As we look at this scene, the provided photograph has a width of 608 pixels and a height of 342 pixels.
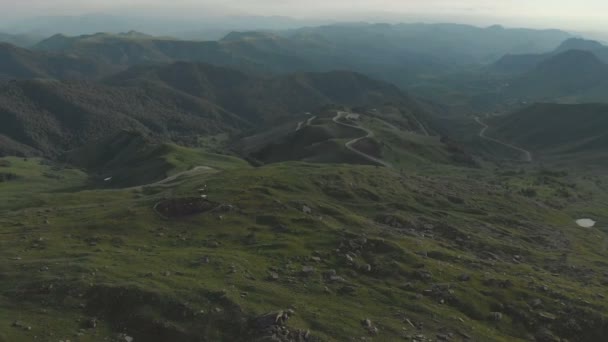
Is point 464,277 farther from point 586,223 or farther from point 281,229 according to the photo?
point 586,223

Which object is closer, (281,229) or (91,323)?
(91,323)

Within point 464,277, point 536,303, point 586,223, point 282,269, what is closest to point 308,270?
point 282,269

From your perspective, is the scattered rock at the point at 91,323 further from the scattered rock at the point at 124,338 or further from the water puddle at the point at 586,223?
the water puddle at the point at 586,223

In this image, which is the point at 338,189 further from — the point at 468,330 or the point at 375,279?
the point at 468,330

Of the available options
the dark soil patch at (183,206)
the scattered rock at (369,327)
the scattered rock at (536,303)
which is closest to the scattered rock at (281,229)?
the dark soil patch at (183,206)

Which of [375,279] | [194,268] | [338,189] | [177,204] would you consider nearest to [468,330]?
[375,279]
